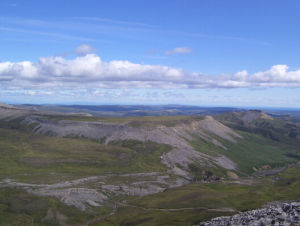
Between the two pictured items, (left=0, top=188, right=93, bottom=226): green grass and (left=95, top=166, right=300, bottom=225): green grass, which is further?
(left=0, top=188, right=93, bottom=226): green grass

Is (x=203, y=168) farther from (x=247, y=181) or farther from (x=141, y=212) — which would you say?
(x=141, y=212)

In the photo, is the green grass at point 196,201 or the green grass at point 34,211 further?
the green grass at point 34,211

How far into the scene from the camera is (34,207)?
11606 cm

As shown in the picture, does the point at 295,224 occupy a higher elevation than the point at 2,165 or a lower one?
higher

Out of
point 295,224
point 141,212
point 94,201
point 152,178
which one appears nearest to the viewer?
point 295,224

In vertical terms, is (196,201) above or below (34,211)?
above

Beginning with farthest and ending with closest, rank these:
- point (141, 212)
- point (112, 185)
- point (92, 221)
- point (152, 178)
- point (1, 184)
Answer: point (152, 178)
point (112, 185)
point (1, 184)
point (141, 212)
point (92, 221)

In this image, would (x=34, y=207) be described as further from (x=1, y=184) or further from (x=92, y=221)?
(x=1, y=184)

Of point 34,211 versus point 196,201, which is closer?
point 34,211

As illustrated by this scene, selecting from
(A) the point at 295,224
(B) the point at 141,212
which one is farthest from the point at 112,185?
(A) the point at 295,224

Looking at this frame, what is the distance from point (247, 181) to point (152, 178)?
59523 millimetres

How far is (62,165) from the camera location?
192 m

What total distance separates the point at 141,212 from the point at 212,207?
93.0 ft

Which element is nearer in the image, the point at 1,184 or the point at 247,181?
the point at 1,184
